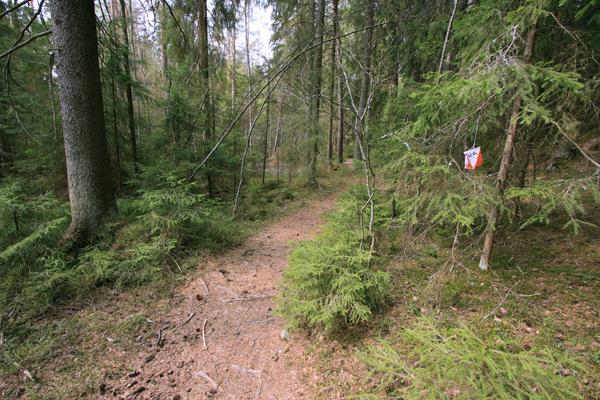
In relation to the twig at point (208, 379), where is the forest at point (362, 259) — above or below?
above

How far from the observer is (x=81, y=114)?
4383 mm


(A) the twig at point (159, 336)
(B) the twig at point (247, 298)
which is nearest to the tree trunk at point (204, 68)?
(B) the twig at point (247, 298)

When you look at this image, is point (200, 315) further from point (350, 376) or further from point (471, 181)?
point (471, 181)

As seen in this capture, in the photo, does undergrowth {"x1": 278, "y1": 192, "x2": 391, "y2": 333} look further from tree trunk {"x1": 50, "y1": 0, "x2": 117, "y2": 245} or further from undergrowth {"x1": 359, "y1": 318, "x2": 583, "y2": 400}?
tree trunk {"x1": 50, "y1": 0, "x2": 117, "y2": 245}

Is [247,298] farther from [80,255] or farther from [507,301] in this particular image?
[507,301]

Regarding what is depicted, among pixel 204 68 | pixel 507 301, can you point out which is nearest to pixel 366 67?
pixel 507 301

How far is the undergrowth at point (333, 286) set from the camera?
2.76 meters

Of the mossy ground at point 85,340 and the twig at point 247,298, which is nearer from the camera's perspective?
the mossy ground at point 85,340

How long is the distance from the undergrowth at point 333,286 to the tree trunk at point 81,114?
367 centimetres

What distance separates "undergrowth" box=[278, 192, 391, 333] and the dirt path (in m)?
0.45

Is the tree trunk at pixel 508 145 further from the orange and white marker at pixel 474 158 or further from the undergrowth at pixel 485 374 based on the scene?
the undergrowth at pixel 485 374

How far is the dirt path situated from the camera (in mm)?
2611

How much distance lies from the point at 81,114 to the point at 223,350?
428cm

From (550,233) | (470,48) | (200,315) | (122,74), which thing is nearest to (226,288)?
(200,315)
